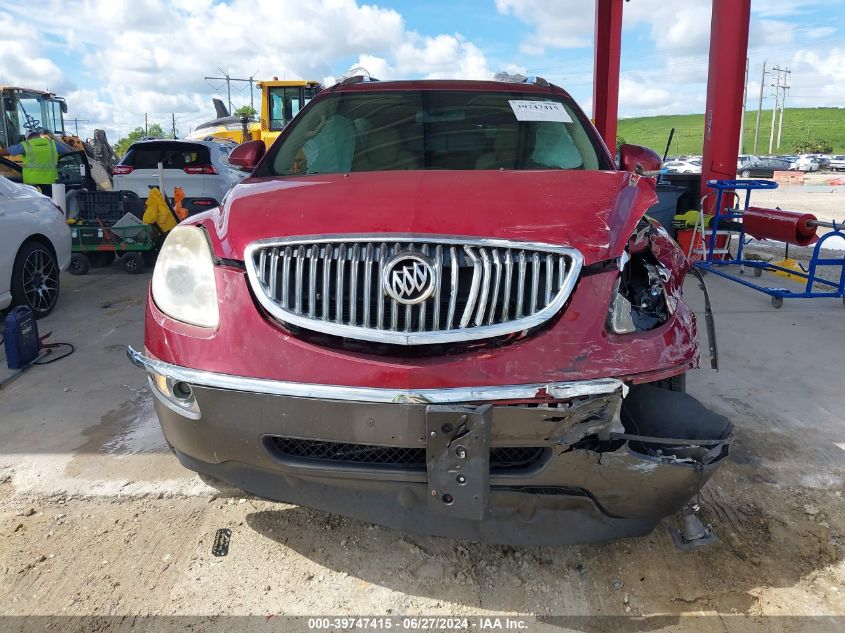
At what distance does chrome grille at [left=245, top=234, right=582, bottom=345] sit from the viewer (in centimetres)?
196

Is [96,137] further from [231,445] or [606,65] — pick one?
[231,445]

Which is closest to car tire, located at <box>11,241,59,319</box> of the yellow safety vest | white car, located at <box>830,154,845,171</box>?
the yellow safety vest

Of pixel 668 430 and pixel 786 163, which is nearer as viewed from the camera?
pixel 668 430

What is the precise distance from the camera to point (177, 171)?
362 inches

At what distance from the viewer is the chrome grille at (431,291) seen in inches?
77.2

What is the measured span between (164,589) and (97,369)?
2.76 metres

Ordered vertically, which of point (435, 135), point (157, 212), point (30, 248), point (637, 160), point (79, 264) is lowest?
point (79, 264)

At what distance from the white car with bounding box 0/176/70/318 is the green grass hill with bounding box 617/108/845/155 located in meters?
74.3

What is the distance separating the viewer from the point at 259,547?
100 inches

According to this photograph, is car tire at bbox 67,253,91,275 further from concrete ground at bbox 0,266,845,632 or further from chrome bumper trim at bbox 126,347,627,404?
chrome bumper trim at bbox 126,347,627,404

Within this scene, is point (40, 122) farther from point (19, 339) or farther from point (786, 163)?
point (786, 163)

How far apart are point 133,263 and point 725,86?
8.18 m

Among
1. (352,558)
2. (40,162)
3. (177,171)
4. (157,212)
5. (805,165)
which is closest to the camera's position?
(352,558)

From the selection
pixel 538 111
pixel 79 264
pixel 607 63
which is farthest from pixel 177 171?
pixel 607 63
